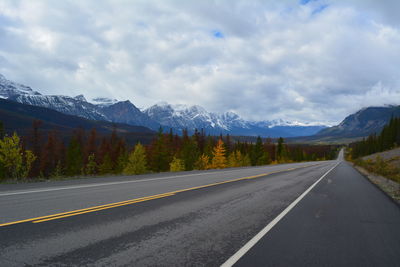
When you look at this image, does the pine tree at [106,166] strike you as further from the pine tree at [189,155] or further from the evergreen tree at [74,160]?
the pine tree at [189,155]

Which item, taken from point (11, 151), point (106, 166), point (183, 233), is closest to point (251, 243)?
point (183, 233)

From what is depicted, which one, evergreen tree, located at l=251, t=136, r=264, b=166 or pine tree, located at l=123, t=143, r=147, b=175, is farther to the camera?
evergreen tree, located at l=251, t=136, r=264, b=166

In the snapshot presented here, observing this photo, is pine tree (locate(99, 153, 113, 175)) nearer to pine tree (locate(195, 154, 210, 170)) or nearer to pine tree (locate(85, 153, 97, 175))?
pine tree (locate(85, 153, 97, 175))

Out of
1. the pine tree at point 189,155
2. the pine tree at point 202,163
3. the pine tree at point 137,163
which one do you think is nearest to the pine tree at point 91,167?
the pine tree at point 137,163

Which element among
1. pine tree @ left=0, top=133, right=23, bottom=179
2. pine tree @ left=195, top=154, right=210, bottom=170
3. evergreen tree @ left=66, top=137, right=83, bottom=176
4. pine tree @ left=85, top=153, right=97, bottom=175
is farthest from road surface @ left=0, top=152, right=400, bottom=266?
evergreen tree @ left=66, top=137, right=83, bottom=176

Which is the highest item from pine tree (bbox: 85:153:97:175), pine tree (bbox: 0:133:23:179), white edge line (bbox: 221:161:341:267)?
pine tree (bbox: 0:133:23:179)

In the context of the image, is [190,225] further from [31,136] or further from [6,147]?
[31,136]

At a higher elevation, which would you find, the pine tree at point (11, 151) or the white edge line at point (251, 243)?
the pine tree at point (11, 151)

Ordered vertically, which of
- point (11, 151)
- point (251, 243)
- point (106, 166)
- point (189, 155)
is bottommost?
point (106, 166)

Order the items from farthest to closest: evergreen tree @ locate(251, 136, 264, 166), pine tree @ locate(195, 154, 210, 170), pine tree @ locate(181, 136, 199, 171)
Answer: evergreen tree @ locate(251, 136, 264, 166) → pine tree @ locate(195, 154, 210, 170) → pine tree @ locate(181, 136, 199, 171)

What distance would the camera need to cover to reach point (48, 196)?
327 inches

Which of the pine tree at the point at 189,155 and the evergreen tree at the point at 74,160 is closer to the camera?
the evergreen tree at the point at 74,160

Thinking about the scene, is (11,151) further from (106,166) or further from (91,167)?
(91,167)

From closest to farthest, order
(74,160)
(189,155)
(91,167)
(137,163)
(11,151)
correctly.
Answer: (11,151), (137,163), (74,160), (91,167), (189,155)
